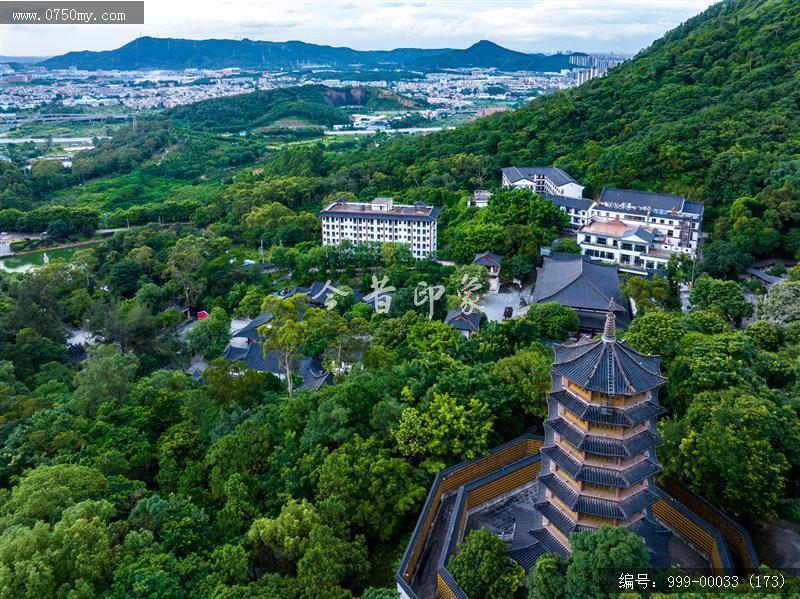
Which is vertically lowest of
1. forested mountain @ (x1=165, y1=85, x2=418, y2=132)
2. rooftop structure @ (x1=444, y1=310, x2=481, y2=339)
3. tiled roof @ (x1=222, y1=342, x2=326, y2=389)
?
tiled roof @ (x1=222, y1=342, x2=326, y2=389)

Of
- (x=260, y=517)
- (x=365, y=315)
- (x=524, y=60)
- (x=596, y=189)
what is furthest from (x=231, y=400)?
(x=524, y=60)

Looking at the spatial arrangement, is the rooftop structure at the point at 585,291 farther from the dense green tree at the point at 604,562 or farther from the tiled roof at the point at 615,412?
the dense green tree at the point at 604,562

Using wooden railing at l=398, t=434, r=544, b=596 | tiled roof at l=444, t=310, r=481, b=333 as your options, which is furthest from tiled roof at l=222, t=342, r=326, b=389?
wooden railing at l=398, t=434, r=544, b=596

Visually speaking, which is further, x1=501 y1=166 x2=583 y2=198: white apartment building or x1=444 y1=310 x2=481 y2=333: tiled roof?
x1=501 y1=166 x2=583 y2=198: white apartment building

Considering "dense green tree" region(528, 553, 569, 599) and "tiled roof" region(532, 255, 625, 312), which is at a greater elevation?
"tiled roof" region(532, 255, 625, 312)

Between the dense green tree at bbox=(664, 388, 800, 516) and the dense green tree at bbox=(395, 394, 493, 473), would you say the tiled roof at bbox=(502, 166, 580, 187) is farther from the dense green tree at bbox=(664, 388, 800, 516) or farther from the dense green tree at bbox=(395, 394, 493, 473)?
the dense green tree at bbox=(395, 394, 493, 473)

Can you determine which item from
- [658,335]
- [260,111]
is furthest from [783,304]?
[260,111]

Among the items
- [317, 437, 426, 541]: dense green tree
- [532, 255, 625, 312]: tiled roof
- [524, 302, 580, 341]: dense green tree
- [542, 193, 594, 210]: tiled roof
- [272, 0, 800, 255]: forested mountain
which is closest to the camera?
[317, 437, 426, 541]: dense green tree
